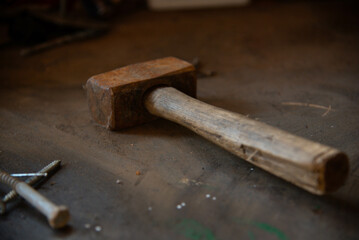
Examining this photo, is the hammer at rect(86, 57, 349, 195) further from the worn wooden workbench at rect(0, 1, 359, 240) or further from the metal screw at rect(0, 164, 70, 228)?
the metal screw at rect(0, 164, 70, 228)

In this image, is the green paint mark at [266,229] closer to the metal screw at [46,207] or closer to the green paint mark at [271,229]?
the green paint mark at [271,229]

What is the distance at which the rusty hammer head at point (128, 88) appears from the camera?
255 centimetres

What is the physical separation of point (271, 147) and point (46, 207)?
1110mm

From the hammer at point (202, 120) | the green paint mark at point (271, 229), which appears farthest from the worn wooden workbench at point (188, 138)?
the hammer at point (202, 120)

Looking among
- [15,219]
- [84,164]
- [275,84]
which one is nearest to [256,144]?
[84,164]

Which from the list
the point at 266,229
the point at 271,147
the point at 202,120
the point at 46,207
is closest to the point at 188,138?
the point at 202,120

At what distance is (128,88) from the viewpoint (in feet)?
8.39

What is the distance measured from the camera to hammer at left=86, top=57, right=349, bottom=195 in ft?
5.79

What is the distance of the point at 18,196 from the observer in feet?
6.69

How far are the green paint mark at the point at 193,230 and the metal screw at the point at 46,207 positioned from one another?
0.54 m

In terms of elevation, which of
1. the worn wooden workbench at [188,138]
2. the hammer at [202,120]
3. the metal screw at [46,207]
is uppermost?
the hammer at [202,120]

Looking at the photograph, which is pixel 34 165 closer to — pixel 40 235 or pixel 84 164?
pixel 84 164

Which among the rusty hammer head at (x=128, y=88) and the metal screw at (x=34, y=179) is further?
the rusty hammer head at (x=128, y=88)

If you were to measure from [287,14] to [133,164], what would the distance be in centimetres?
389
